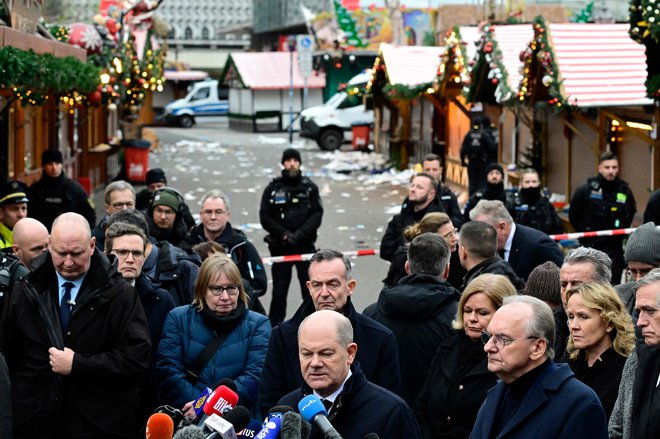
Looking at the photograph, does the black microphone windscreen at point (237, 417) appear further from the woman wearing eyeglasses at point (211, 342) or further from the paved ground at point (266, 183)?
the paved ground at point (266, 183)

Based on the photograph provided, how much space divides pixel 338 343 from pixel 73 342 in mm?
2158

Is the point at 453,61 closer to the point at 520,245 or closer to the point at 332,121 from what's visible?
the point at 520,245

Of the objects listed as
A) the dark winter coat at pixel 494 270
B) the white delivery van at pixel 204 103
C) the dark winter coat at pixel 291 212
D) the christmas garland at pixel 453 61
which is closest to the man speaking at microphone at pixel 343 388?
the dark winter coat at pixel 494 270

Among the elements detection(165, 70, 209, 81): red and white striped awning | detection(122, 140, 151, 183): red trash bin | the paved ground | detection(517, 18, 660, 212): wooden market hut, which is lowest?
the paved ground

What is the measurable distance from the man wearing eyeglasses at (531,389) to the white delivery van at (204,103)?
54644 millimetres

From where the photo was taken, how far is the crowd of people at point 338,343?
4.86m

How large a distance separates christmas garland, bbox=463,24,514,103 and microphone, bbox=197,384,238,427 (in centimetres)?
1585

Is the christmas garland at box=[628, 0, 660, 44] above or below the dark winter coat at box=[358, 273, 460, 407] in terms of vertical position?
above

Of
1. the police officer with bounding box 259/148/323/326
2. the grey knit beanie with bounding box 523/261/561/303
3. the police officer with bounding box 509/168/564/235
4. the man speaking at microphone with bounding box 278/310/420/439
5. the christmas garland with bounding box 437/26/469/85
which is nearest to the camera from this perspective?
the man speaking at microphone with bounding box 278/310/420/439

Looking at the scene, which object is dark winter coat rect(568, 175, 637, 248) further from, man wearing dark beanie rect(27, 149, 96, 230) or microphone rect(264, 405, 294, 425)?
microphone rect(264, 405, 294, 425)

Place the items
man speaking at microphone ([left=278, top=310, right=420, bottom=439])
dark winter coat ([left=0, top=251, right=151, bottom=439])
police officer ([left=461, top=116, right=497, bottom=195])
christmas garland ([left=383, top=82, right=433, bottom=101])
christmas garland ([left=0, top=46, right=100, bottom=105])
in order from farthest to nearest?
christmas garland ([left=383, top=82, right=433, bottom=101]), police officer ([left=461, top=116, right=497, bottom=195]), christmas garland ([left=0, top=46, right=100, bottom=105]), dark winter coat ([left=0, top=251, right=151, bottom=439]), man speaking at microphone ([left=278, top=310, right=420, bottom=439])

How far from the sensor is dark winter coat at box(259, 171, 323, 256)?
515 inches

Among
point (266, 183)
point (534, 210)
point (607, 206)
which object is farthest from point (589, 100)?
point (266, 183)

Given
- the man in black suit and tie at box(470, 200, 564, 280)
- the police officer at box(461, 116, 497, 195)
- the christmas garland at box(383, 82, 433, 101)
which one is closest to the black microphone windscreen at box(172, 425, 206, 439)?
the man in black suit and tie at box(470, 200, 564, 280)
